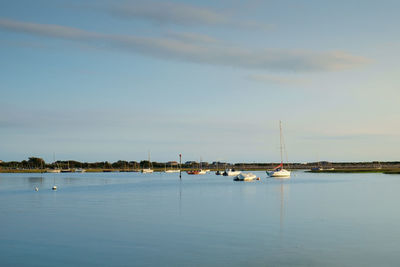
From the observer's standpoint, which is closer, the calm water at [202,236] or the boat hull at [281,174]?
the calm water at [202,236]

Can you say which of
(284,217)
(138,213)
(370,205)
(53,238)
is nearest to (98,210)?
(138,213)

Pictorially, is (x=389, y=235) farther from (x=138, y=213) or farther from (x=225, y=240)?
(x=138, y=213)

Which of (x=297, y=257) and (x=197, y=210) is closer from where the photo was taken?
(x=297, y=257)

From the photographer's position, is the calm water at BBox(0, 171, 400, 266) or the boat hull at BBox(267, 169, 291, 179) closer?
the calm water at BBox(0, 171, 400, 266)

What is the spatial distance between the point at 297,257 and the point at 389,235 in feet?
35.6

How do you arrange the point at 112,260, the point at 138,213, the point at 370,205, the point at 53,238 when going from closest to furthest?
the point at 112,260
the point at 53,238
the point at 138,213
the point at 370,205

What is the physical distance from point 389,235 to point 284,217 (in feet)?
37.5

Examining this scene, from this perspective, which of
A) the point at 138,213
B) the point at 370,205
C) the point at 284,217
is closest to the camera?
the point at 284,217

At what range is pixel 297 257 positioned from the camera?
918 inches

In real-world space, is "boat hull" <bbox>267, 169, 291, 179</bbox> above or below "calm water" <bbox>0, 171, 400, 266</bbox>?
above

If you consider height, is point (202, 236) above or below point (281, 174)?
below

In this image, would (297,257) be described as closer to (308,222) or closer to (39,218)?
(308,222)

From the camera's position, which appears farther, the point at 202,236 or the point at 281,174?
the point at 281,174

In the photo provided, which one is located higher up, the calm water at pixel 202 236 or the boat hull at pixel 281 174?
the boat hull at pixel 281 174
